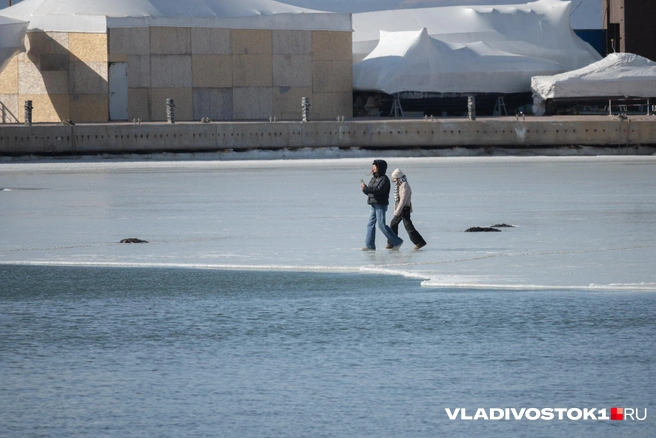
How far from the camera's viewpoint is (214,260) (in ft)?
52.2

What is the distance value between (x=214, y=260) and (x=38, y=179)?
17.0m

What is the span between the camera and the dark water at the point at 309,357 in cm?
823

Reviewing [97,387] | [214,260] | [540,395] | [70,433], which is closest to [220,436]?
[70,433]

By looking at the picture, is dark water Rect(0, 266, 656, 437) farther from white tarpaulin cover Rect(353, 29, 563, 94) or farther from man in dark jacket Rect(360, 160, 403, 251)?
white tarpaulin cover Rect(353, 29, 563, 94)

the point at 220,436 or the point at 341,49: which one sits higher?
the point at 341,49

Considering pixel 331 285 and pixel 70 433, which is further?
pixel 331 285

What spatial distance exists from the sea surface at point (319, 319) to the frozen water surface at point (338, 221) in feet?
0.26

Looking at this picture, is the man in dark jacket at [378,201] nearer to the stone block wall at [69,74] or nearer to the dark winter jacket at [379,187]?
the dark winter jacket at [379,187]

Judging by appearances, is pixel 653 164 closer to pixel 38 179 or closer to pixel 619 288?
pixel 38 179

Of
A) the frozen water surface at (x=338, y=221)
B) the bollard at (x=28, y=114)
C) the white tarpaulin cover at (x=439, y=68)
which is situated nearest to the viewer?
the frozen water surface at (x=338, y=221)

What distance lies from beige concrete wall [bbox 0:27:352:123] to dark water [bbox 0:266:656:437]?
33674 millimetres

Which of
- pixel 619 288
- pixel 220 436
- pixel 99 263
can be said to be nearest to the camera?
pixel 220 436

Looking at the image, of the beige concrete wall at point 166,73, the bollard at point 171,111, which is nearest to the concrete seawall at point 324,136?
the bollard at point 171,111

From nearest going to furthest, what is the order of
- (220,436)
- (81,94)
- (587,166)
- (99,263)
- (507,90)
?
(220,436) → (99,263) → (587,166) → (81,94) → (507,90)
